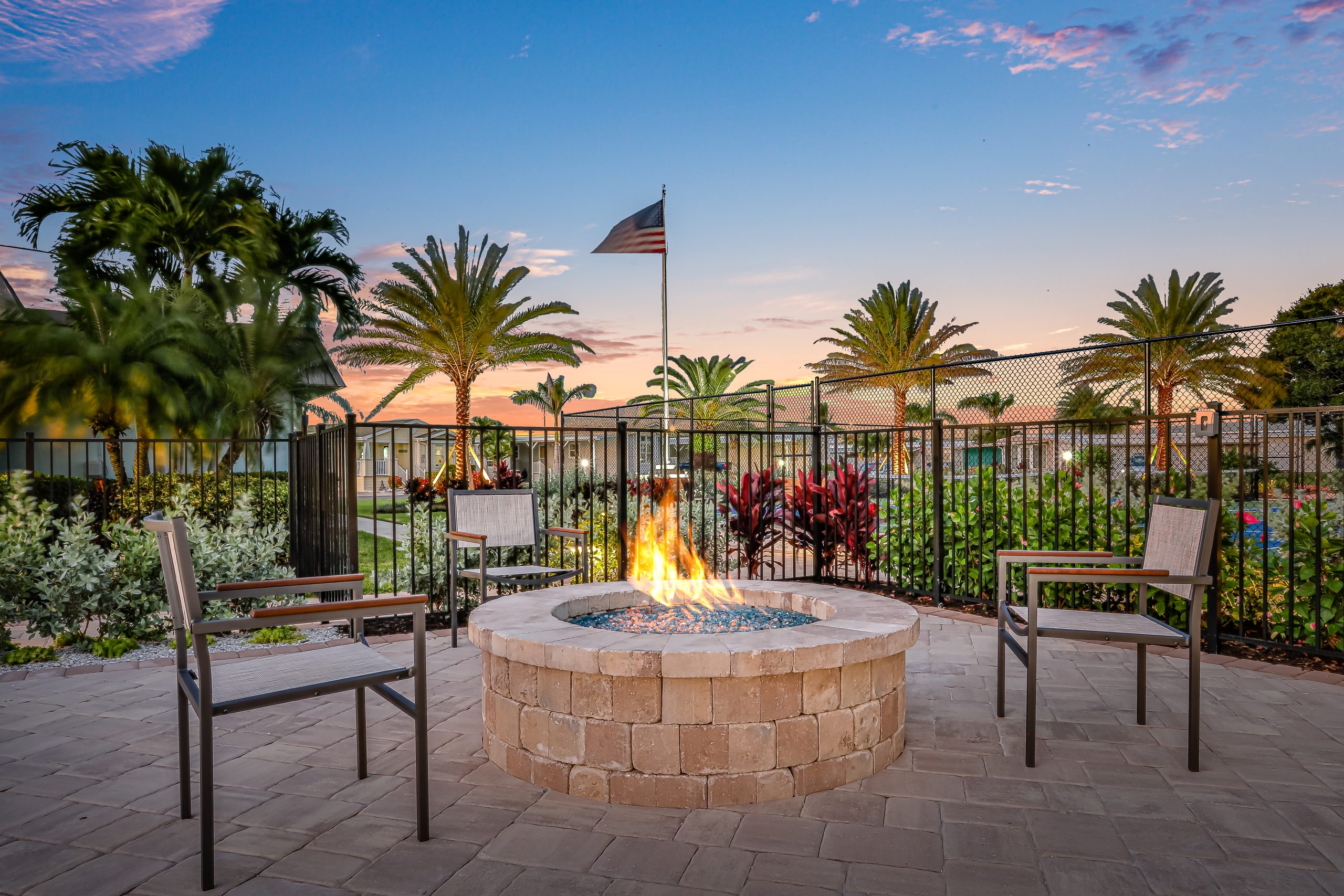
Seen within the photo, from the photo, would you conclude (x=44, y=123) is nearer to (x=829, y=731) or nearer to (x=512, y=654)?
(x=512, y=654)

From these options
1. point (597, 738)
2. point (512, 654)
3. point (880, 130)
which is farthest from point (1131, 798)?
point (880, 130)

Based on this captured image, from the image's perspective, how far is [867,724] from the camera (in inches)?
98.9

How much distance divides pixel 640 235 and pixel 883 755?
8010 mm

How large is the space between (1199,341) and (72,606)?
48.8 ft

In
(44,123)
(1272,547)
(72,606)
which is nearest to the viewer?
(72,606)

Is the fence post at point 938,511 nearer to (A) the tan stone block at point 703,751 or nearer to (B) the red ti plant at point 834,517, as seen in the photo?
(B) the red ti plant at point 834,517

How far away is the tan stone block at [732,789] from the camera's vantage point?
2.29m

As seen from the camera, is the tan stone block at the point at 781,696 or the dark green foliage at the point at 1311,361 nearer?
the tan stone block at the point at 781,696

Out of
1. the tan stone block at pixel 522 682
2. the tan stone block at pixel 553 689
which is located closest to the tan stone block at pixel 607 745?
the tan stone block at pixel 553 689

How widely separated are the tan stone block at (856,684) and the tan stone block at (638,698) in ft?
1.78

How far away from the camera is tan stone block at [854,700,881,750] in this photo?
2.47 metres

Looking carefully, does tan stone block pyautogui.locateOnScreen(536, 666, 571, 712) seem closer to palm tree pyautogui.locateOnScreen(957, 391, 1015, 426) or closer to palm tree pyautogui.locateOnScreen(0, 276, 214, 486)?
palm tree pyautogui.locateOnScreen(957, 391, 1015, 426)

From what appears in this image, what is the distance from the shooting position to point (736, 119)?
7.84 meters

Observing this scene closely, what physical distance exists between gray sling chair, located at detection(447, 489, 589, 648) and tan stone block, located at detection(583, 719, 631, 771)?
2.12 m
